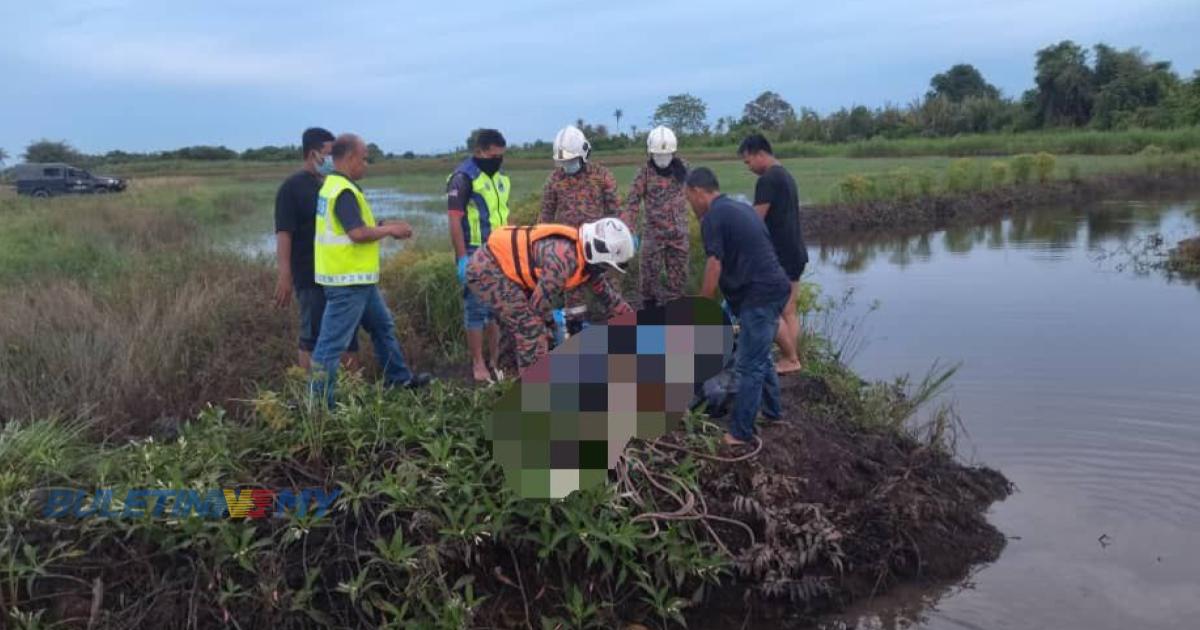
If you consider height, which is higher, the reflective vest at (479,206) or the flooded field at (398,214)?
the reflective vest at (479,206)

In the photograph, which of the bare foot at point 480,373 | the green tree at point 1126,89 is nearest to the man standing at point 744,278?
the bare foot at point 480,373

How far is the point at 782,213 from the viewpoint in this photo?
6.79 metres

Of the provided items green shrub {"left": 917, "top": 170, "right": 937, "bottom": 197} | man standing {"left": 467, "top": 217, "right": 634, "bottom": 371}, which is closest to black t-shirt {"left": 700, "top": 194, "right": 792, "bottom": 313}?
man standing {"left": 467, "top": 217, "right": 634, "bottom": 371}

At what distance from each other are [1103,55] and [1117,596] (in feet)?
183

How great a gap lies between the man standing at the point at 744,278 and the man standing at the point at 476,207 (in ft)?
5.99

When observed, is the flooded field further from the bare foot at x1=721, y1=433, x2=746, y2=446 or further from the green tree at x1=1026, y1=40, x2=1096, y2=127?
the green tree at x1=1026, y1=40, x2=1096, y2=127

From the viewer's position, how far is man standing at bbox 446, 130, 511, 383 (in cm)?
673

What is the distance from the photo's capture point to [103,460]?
4.65 m

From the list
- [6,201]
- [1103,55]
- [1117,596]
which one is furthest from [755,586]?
[1103,55]

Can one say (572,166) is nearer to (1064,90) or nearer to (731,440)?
(731,440)

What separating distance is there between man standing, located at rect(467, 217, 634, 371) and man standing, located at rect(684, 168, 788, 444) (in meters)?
0.63

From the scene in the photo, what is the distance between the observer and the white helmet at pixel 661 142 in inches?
285

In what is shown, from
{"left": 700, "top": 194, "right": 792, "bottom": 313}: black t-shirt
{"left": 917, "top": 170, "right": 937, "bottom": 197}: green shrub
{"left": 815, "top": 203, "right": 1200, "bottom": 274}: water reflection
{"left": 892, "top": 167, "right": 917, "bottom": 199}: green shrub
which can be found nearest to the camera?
{"left": 700, "top": 194, "right": 792, "bottom": 313}: black t-shirt

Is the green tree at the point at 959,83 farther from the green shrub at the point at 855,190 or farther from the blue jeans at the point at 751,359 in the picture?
the blue jeans at the point at 751,359
